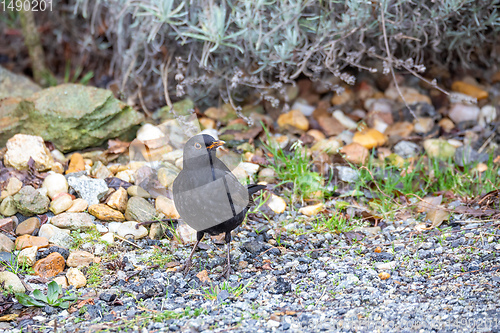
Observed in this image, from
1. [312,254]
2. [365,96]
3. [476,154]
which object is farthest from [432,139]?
[312,254]

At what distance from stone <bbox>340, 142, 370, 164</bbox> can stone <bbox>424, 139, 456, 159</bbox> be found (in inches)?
22.4

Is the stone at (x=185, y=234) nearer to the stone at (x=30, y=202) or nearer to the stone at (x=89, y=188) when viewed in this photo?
the stone at (x=89, y=188)

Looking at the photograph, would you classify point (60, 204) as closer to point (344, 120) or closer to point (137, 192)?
point (137, 192)

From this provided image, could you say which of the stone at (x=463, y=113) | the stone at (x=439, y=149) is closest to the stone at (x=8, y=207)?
the stone at (x=439, y=149)

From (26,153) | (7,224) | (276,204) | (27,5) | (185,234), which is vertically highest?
(27,5)

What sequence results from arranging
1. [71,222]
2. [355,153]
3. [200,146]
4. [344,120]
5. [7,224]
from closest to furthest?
[200,146], [7,224], [71,222], [355,153], [344,120]

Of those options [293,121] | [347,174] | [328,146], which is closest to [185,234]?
[347,174]

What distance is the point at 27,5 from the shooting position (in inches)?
211

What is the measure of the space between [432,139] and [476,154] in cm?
41

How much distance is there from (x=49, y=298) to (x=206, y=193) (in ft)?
3.41

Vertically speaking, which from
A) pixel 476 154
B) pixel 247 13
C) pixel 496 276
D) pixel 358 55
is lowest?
pixel 476 154

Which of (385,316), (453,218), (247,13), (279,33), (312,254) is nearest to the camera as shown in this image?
(385,316)

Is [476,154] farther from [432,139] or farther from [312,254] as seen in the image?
[312,254]

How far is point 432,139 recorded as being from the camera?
4.86 meters
